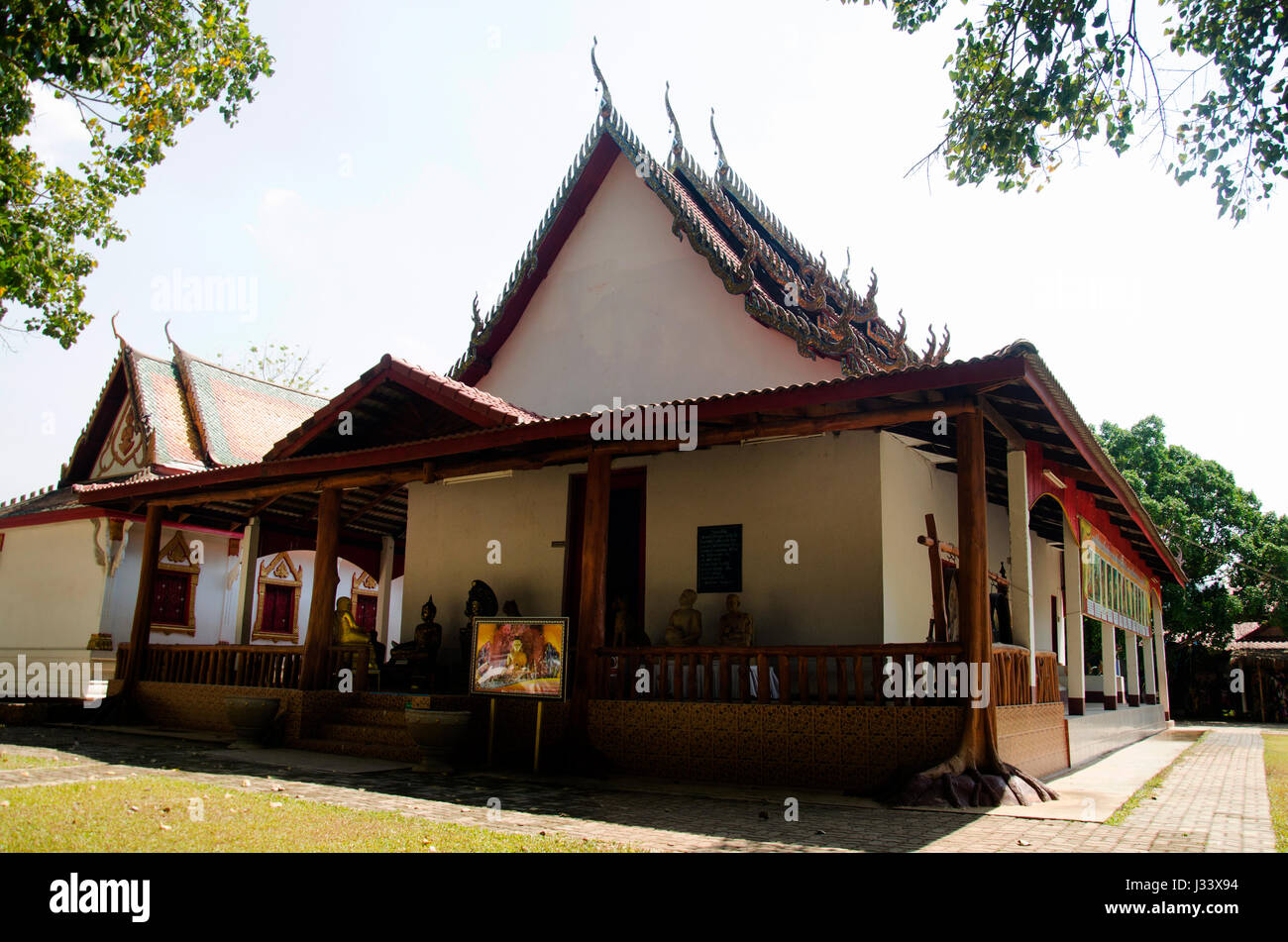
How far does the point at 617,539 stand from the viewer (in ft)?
40.7

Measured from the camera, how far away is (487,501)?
43.0ft

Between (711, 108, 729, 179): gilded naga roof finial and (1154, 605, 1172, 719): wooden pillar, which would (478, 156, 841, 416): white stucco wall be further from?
(1154, 605, 1172, 719): wooden pillar

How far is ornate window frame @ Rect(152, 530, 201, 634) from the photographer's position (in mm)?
16922

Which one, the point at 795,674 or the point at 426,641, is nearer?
the point at 795,674

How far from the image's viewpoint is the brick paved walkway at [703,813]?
579 cm

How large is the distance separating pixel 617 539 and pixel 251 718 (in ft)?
15.9

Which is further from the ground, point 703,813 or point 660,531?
point 660,531

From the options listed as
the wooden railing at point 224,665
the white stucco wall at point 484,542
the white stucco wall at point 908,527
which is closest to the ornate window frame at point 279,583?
the wooden railing at point 224,665

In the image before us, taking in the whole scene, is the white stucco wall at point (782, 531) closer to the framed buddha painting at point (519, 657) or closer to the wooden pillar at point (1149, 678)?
the framed buddha painting at point (519, 657)

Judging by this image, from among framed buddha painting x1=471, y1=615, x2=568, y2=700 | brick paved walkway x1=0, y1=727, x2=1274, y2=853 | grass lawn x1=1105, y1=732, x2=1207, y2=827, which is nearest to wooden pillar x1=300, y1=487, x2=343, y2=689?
brick paved walkway x1=0, y1=727, x2=1274, y2=853

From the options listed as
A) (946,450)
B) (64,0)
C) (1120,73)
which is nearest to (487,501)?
(946,450)

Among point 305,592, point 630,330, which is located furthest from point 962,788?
point 305,592

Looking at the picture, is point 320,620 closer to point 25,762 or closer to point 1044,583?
point 25,762
